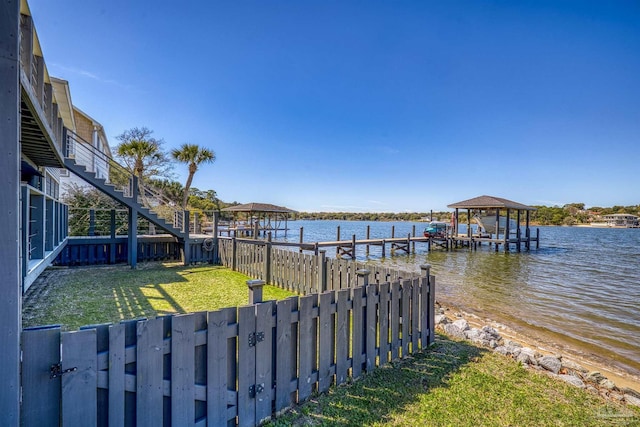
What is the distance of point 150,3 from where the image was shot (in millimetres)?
9375

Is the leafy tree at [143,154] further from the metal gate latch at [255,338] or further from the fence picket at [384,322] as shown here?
the metal gate latch at [255,338]

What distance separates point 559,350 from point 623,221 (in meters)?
109

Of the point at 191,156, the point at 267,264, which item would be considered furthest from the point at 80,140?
the point at 267,264

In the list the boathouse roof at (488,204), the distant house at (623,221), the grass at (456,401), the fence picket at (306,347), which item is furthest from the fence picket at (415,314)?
the distant house at (623,221)

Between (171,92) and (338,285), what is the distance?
13.2m

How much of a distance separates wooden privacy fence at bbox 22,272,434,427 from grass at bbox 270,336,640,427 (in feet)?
0.81

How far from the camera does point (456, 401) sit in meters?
3.13

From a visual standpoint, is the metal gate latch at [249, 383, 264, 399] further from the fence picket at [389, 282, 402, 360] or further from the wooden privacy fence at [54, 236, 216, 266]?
the wooden privacy fence at [54, 236, 216, 266]

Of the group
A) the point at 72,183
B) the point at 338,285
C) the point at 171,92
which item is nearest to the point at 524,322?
the point at 338,285

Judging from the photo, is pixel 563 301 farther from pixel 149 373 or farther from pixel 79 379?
pixel 79 379

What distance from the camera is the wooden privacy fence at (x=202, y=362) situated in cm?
186

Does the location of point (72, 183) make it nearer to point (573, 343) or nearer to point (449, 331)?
point (449, 331)

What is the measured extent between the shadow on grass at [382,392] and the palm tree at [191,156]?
2647 cm

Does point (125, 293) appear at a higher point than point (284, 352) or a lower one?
lower
